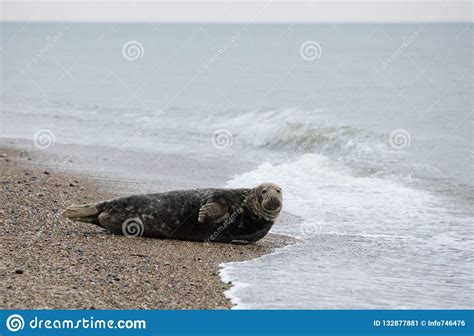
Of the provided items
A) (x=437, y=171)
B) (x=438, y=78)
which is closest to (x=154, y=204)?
(x=437, y=171)

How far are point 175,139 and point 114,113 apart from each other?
27.8ft

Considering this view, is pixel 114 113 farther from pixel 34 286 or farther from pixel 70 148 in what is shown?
pixel 34 286

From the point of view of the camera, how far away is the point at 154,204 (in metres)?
9.98

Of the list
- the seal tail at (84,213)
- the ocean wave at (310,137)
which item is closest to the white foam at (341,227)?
the seal tail at (84,213)

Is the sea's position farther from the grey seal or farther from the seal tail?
the seal tail

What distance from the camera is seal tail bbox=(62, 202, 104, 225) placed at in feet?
32.5

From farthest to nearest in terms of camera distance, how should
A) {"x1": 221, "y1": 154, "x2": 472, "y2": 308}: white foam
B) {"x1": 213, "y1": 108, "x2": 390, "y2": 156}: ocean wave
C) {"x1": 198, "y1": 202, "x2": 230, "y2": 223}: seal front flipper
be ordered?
{"x1": 213, "y1": 108, "x2": 390, "y2": 156}: ocean wave < {"x1": 198, "y1": 202, "x2": 230, "y2": 223}: seal front flipper < {"x1": 221, "y1": 154, "x2": 472, "y2": 308}: white foam

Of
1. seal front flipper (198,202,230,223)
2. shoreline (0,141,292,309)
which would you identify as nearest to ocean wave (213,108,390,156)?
shoreline (0,141,292,309)

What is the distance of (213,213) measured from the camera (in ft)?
32.3

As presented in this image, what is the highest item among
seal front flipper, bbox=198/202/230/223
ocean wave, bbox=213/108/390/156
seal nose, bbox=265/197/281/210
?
ocean wave, bbox=213/108/390/156

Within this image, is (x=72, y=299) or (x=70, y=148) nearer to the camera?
(x=72, y=299)

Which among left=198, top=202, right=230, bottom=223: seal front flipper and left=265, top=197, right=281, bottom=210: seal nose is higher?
left=265, top=197, right=281, bottom=210: seal nose

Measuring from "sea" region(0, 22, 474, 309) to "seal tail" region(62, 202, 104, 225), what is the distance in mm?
1927

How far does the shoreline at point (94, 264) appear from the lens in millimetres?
7059
